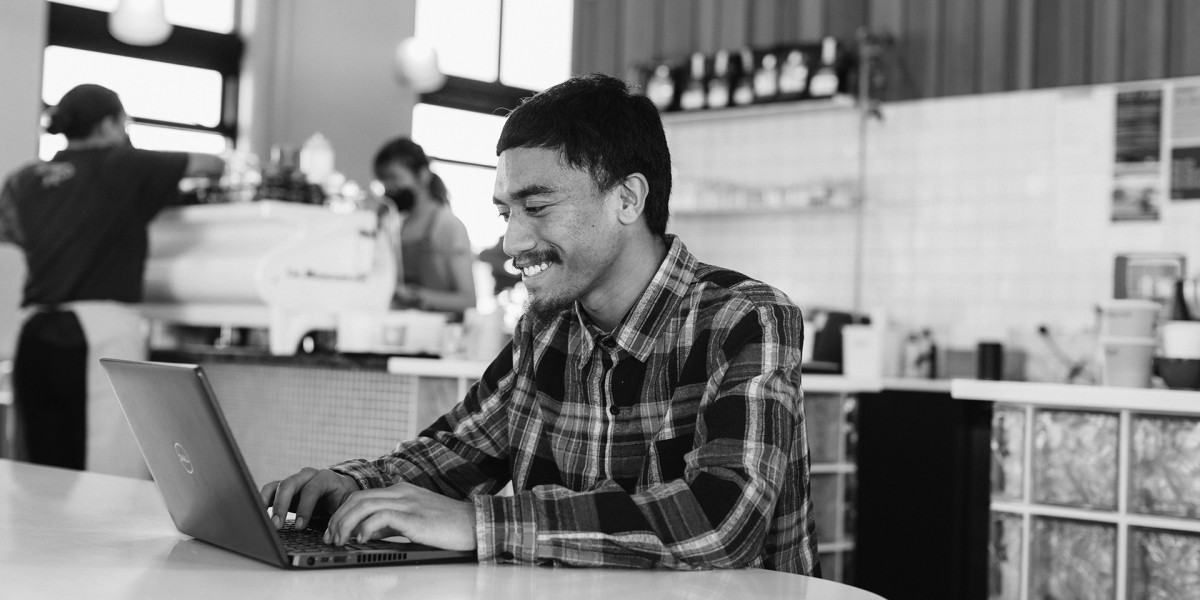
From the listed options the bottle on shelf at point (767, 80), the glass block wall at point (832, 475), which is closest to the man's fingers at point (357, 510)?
the glass block wall at point (832, 475)

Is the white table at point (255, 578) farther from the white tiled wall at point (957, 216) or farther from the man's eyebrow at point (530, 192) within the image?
the white tiled wall at point (957, 216)

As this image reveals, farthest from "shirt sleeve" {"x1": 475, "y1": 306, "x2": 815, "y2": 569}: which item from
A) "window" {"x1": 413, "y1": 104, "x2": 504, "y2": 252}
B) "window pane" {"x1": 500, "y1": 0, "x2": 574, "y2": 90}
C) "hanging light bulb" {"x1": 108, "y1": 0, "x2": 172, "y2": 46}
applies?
"window pane" {"x1": 500, "y1": 0, "x2": 574, "y2": 90}

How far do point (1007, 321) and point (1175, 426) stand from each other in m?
3.15

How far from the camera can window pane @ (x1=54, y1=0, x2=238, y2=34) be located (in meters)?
6.95

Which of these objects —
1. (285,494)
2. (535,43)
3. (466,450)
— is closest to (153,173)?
(466,450)

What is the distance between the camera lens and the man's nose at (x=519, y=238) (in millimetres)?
1613

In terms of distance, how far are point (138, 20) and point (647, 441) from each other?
13.9 ft

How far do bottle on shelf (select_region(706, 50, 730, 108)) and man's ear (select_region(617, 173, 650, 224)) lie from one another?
16.1ft

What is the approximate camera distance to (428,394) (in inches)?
145

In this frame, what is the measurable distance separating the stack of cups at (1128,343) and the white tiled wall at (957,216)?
265 centimetres

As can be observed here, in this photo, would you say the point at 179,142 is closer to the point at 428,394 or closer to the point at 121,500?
the point at 428,394

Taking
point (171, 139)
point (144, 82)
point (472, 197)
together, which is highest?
point (144, 82)

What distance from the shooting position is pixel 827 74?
19.6 feet

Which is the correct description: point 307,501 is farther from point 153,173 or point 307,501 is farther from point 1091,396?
point 153,173
